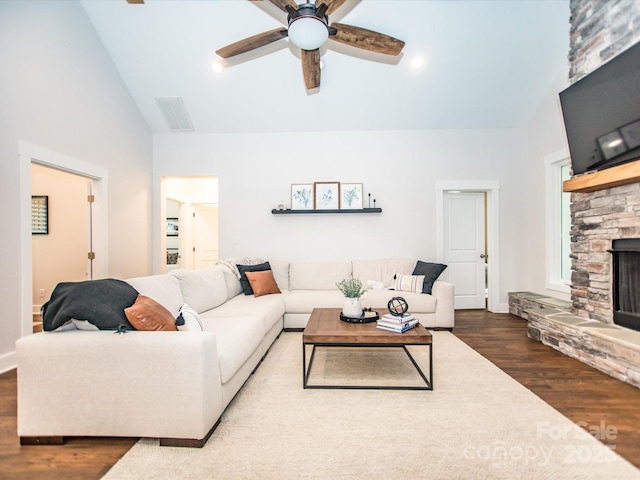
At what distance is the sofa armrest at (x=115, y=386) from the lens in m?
1.70

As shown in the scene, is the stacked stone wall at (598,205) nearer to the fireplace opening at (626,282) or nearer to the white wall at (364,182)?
the fireplace opening at (626,282)

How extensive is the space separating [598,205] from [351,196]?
2941 mm

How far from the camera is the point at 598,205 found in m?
3.08

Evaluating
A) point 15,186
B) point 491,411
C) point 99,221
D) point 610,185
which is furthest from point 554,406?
point 99,221

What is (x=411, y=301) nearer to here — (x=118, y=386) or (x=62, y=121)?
(x=118, y=386)

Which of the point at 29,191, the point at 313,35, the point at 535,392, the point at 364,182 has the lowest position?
the point at 535,392

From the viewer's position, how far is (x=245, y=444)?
69.2 inches

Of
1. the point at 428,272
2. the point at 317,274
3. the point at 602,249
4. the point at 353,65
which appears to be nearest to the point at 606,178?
the point at 602,249

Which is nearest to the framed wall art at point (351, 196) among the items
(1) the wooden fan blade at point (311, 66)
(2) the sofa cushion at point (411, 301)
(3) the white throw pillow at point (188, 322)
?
(2) the sofa cushion at point (411, 301)

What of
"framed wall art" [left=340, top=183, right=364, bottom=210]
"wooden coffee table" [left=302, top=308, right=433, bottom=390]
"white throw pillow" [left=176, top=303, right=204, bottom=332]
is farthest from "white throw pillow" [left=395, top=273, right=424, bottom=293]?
"white throw pillow" [left=176, top=303, right=204, bottom=332]

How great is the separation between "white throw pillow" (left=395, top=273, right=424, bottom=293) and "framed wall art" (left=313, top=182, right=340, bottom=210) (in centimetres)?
153

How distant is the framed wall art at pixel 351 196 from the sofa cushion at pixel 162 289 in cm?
281

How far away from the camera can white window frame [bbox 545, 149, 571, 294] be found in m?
4.38

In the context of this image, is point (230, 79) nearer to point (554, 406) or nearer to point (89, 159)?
point (89, 159)
